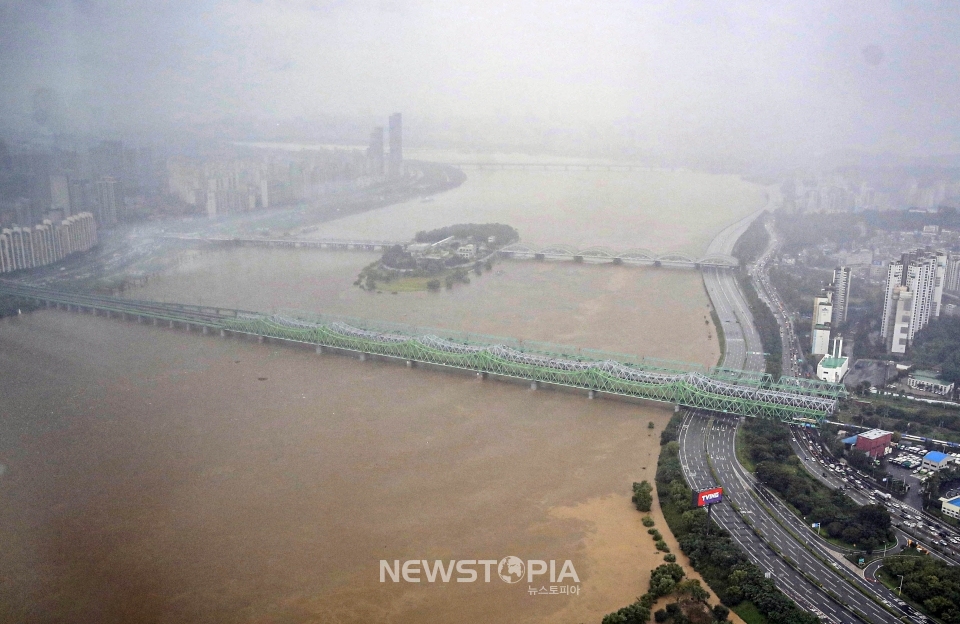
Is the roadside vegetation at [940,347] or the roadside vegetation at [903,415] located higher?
the roadside vegetation at [940,347]

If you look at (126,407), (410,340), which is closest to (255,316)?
(410,340)

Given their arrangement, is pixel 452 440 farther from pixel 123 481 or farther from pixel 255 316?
pixel 255 316

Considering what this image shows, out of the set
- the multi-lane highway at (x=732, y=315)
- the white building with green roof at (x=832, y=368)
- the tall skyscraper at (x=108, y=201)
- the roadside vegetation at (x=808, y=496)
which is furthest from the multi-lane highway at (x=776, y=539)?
the tall skyscraper at (x=108, y=201)

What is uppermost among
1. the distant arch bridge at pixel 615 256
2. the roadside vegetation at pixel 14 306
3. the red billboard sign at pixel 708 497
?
the roadside vegetation at pixel 14 306

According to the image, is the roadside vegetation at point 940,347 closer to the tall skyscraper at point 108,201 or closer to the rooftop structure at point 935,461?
the rooftop structure at point 935,461

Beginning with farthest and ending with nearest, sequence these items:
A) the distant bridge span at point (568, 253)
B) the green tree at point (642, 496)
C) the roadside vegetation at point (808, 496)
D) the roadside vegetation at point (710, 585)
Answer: the distant bridge span at point (568, 253), the green tree at point (642, 496), the roadside vegetation at point (808, 496), the roadside vegetation at point (710, 585)

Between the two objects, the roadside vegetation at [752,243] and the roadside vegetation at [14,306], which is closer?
the roadside vegetation at [14,306]

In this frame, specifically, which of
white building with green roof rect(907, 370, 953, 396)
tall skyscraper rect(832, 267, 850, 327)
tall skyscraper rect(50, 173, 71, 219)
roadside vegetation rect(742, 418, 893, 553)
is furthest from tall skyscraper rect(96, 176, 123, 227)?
white building with green roof rect(907, 370, 953, 396)

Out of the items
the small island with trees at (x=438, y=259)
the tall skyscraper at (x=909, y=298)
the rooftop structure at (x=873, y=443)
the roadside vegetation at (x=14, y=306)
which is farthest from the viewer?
the small island with trees at (x=438, y=259)
